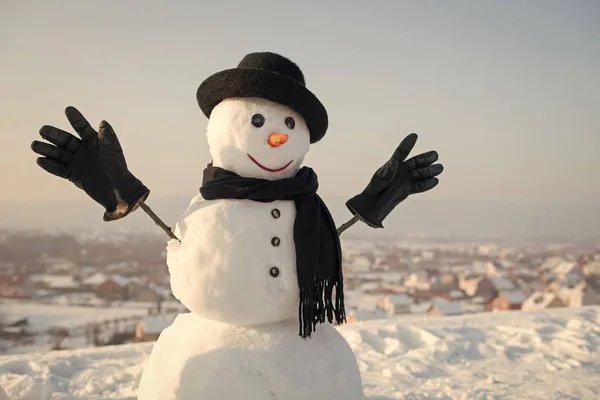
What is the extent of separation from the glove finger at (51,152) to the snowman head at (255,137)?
1.74 ft

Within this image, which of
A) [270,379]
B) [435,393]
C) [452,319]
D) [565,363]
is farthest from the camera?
[452,319]

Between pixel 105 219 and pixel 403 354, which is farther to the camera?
pixel 403 354

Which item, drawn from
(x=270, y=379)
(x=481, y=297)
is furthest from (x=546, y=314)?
(x=270, y=379)

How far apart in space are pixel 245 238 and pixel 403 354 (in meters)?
2.67

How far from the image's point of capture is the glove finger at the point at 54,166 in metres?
1.77

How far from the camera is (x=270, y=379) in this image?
1704 millimetres

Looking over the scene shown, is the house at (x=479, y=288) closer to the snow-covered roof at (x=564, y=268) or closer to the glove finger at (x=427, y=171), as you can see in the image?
the snow-covered roof at (x=564, y=268)

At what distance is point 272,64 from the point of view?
1928 mm

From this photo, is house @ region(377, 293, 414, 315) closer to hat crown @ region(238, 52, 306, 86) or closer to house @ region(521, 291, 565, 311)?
house @ region(521, 291, 565, 311)

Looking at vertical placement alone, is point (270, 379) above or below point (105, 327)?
above

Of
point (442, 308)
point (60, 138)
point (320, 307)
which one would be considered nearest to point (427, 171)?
point (320, 307)

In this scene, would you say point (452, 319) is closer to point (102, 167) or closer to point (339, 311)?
point (339, 311)

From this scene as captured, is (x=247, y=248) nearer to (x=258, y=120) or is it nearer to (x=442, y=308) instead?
(x=258, y=120)

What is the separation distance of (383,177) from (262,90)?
2.05 feet
